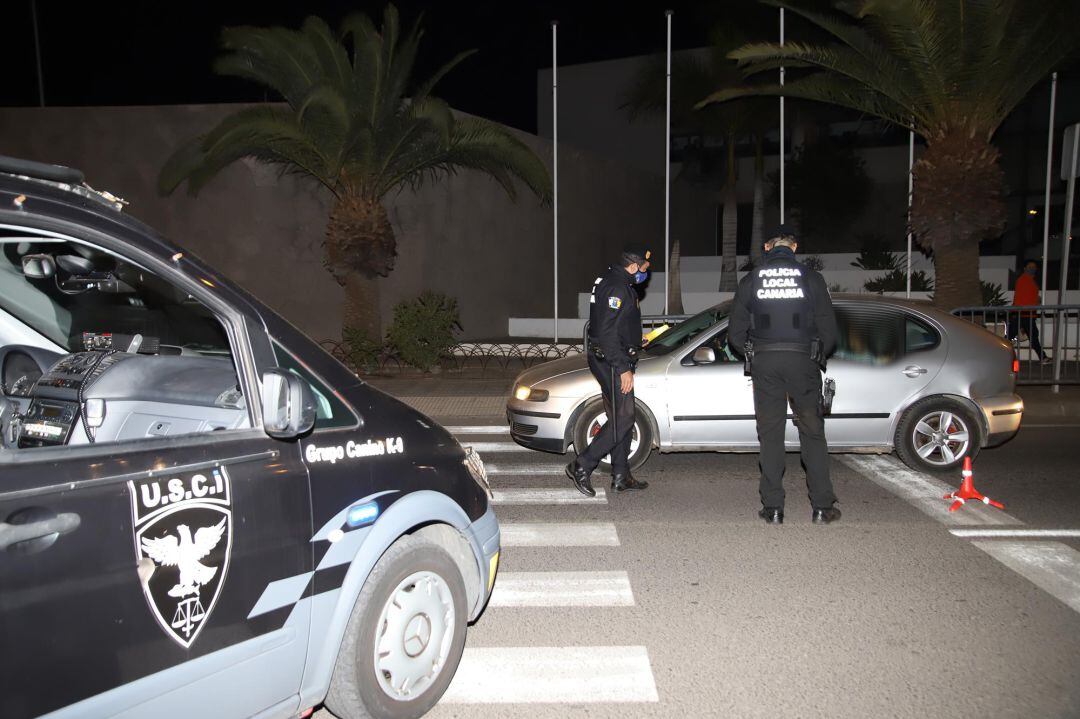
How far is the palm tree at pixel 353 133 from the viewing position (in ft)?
46.6

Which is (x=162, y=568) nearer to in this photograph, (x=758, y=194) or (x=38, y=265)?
(x=38, y=265)

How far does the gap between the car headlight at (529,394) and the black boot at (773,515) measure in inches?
90.9

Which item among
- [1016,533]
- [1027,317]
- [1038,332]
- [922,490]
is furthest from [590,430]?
[1038,332]

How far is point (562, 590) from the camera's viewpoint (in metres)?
4.95

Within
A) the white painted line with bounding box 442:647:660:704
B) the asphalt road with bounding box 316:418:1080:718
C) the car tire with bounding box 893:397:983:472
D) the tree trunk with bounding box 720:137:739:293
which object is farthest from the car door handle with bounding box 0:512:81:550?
the tree trunk with bounding box 720:137:739:293

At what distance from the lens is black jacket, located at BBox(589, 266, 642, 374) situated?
659 cm

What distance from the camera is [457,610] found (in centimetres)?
354

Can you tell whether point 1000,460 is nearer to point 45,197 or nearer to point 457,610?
point 457,610

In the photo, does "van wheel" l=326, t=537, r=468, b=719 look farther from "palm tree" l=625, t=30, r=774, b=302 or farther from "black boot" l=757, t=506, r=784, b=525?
"palm tree" l=625, t=30, r=774, b=302

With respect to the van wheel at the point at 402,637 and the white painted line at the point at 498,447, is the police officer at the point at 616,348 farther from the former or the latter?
the van wheel at the point at 402,637

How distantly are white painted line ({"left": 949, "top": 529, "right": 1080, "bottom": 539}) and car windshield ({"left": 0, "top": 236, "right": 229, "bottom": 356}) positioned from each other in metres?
5.15

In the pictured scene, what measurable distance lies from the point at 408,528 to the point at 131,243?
1456 mm

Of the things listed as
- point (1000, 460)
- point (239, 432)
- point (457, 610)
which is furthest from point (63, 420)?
point (1000, 460)

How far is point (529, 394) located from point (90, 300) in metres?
3.99
